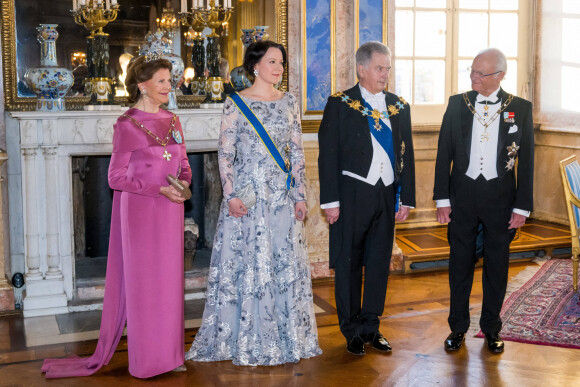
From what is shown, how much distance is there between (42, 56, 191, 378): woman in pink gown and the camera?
3.39 meters

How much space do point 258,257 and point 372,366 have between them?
2.54 feet

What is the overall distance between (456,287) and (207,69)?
2.37 metres

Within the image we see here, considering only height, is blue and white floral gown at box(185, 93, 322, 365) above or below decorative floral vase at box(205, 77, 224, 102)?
below

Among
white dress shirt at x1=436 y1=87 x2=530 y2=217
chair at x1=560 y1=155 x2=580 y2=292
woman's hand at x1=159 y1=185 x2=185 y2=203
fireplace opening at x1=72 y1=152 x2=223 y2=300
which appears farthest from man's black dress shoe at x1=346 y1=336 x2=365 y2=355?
chair at x1=560 y1=155 x2=580 y2=292

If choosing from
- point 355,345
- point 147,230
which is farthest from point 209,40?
point 355,345

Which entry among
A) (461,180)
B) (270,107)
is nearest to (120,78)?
(270,107)

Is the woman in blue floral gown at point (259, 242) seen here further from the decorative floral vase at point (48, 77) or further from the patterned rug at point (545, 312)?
the decorative floral vase at point (48, 77)

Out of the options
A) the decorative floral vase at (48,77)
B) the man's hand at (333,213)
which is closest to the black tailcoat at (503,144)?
the man's hand at (333,213)

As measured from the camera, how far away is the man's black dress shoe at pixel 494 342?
150 inches

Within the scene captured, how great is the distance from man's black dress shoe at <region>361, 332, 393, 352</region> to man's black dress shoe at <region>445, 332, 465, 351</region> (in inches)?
11.8

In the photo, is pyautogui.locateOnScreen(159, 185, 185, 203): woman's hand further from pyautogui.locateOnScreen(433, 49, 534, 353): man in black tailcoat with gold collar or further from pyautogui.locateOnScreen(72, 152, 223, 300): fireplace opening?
pyautogui.locateOnScreen(72, 152, 223, 300): fireplace opening

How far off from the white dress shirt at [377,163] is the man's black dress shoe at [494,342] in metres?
0.99

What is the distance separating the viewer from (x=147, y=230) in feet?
11.1

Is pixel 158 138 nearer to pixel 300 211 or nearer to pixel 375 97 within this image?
pixel 300 211
